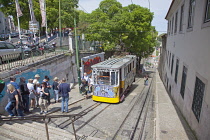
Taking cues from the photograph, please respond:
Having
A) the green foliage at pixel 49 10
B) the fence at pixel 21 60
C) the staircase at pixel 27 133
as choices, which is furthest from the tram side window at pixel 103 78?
the green foliage at pixel 49 10

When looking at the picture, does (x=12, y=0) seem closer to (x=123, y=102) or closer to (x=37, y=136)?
(x=123, y=102)

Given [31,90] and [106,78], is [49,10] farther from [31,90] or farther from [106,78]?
[31,90]

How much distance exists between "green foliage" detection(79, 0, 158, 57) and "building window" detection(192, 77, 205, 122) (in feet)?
52.5

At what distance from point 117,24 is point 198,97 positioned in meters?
17.2

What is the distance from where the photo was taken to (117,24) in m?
21.7

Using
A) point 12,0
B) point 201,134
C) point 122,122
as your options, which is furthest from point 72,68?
point 12,0

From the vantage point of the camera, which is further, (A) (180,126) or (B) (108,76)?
(B) (108,76)

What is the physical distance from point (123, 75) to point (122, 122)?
4.19 meters

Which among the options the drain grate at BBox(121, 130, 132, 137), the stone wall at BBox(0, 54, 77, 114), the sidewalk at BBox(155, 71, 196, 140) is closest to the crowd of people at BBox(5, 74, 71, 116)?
the stone wall at BBox(0, 54, 77, 114)

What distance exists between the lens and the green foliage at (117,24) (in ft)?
71.1

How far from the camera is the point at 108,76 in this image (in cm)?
1095

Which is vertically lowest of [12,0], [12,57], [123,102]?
[123,102]

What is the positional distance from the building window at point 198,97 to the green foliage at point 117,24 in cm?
1600

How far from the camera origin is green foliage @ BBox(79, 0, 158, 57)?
853 inches
